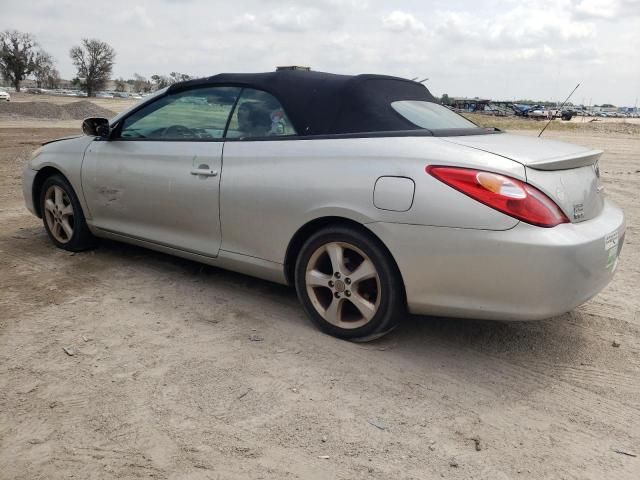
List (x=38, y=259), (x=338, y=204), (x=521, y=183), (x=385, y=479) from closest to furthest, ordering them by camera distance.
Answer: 1. (x=385, y=479)
2. (x=521, y=183)
3. (x=338, y=204)
4. (x=38, y=259)

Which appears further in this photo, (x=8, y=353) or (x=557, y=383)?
(x=8, y=353)

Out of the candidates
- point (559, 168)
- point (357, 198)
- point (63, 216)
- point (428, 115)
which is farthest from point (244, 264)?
point (63, 216)

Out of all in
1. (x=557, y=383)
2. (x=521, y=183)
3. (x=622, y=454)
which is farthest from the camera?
(x=557, y=383)

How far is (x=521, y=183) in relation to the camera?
277 cm

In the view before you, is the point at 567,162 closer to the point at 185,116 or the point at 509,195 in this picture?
the point at 509,195

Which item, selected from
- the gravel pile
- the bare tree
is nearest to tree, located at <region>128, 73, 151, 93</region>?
the bare tree

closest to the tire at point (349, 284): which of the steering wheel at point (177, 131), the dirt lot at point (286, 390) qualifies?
the dirt lot at point (286, 390)

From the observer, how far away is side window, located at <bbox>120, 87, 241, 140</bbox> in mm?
3934

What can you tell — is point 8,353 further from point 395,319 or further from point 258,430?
point 395,319

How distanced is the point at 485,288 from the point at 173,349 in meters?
1.75

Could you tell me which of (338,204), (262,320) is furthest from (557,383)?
(262,320)

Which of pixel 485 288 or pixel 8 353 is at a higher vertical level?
pixel 485 288

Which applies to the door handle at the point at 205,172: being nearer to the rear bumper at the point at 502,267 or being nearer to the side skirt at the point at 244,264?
the side skirt at the point at 244,264

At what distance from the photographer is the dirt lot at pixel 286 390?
230 cm
